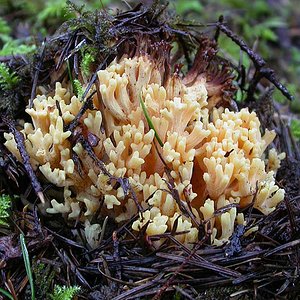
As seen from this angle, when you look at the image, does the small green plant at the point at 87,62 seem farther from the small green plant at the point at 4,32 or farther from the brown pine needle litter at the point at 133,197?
the small green plant at the point at 4,32

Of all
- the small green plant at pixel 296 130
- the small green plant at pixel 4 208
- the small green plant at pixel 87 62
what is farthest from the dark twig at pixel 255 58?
the small green plant at pixel 4 208

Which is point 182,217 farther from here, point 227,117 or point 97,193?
point 227,117

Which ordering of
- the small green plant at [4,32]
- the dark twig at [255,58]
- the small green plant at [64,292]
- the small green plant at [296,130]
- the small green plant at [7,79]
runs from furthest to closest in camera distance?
1. the small green plant at [4,32]
2. the small green plant at [296,130]
3. the dark twig at [255,58]
4. the small green plant at [7,79]
5. the small green plant at [64,292]

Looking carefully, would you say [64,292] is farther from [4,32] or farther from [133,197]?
[4,32]

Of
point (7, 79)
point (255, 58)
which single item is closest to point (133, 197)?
point (7, 79)

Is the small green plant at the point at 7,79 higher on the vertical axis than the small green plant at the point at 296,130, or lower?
higher

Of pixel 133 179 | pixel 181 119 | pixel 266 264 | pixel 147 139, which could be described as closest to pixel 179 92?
pixel 181 119
